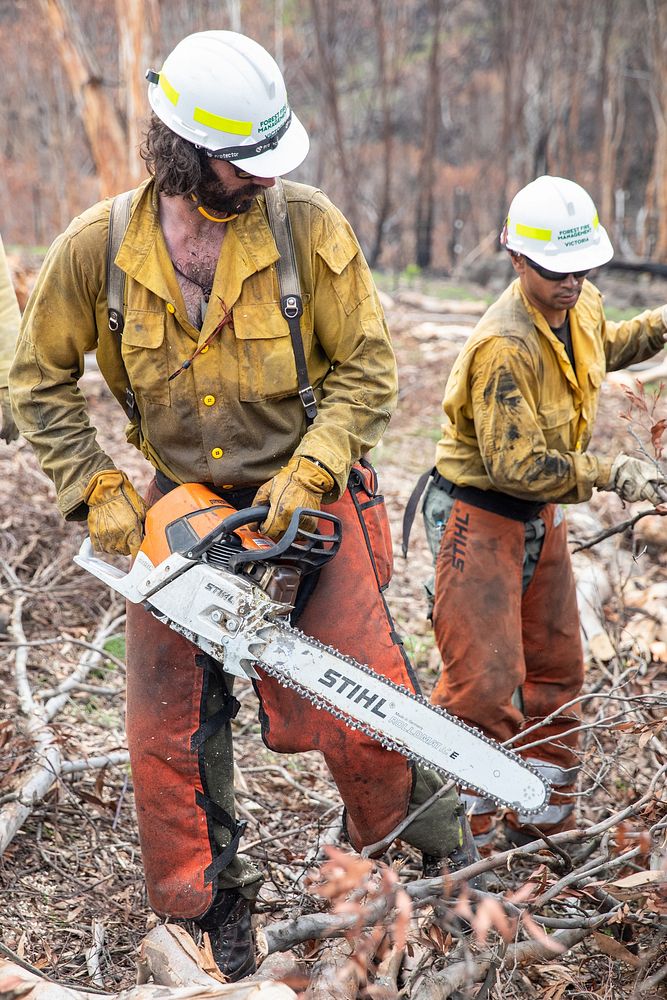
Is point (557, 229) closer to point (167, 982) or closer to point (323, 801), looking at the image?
point (323, 801)

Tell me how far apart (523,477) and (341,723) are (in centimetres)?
119

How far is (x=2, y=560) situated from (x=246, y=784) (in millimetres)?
1703

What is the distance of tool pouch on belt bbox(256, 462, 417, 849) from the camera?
2.49 metres

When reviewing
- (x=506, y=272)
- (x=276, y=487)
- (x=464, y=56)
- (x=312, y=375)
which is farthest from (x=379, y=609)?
(x=464, y=56)

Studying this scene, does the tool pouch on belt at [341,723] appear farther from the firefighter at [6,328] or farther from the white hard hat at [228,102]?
the firefighter at [6,328]

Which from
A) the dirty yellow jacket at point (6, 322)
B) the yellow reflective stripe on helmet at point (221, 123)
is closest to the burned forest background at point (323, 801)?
the dirty yellow jacket at point (6, 322)

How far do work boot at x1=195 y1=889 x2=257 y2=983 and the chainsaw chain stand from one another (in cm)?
68

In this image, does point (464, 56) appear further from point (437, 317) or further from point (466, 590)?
point (466, 590)

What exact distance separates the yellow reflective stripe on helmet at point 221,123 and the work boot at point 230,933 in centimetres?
202

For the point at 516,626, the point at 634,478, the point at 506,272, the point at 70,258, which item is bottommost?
the point at 506,272

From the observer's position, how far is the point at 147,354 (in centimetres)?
258

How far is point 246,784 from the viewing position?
3674mm

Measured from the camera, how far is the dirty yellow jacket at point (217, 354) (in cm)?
256

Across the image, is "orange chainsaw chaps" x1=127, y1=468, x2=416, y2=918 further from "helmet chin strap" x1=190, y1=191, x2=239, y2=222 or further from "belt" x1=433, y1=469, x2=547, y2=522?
"belt" x1=433, y1=469, x2=547, y2=522
